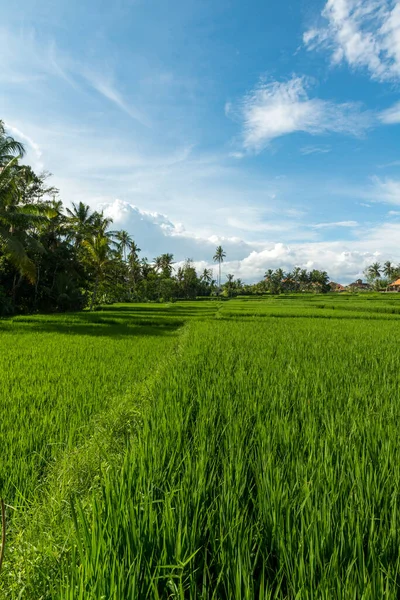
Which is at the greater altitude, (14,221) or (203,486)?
(14,221)

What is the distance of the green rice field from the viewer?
105 cm

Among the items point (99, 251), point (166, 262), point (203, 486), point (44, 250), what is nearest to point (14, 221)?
point (44, 250)

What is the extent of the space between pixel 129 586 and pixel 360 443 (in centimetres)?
159

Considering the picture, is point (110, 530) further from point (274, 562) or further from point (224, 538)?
point (274, 562)

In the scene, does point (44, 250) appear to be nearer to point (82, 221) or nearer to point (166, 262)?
point (82, 221)

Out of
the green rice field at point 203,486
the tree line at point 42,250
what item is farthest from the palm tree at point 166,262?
the green rice field at point 203,486

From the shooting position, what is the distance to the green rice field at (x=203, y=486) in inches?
41.3

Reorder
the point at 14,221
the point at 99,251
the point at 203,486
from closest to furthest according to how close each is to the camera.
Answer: the point at 203,486, the point at 14,221, the point at 99,251

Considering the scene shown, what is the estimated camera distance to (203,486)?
143 cm

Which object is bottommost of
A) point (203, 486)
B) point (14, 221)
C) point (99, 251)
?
point (203, 486)

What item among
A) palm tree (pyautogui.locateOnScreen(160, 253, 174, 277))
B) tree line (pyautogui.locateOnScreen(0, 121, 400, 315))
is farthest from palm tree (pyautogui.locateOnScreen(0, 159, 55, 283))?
palm tree (pyautogui.locateOnScreen(160, 253, 174, 277))

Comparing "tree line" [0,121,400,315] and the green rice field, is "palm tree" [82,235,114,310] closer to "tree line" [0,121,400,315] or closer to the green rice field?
"tree line" [0,121,400,315]

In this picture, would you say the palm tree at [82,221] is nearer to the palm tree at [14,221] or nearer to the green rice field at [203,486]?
the palm tree at [14,221]

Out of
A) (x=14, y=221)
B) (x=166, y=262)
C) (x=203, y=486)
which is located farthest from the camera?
(x=166, y=262)
